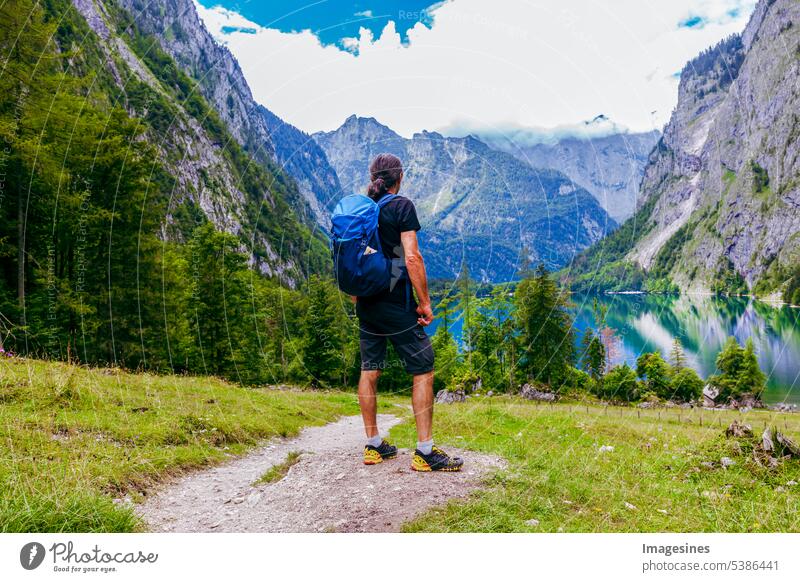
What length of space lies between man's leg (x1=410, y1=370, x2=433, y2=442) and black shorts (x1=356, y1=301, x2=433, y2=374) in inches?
3.3

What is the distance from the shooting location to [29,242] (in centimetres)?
2153

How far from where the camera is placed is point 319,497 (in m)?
4.62

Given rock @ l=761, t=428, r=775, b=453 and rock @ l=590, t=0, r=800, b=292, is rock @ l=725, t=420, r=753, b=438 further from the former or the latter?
rock @ l=590, t=0, r=800, b=292

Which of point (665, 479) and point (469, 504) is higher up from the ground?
point (469, 504)

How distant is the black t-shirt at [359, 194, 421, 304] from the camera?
A: 484 centimetres

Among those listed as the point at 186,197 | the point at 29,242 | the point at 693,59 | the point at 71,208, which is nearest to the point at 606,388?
the point at 693,59

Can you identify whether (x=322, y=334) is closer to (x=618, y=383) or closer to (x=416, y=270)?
(x=618, y=383)

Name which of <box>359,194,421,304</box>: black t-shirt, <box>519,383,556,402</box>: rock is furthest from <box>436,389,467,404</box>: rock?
<box>359,194,421,304</box>: black t-shirt

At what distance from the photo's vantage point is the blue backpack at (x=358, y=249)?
15.2ft

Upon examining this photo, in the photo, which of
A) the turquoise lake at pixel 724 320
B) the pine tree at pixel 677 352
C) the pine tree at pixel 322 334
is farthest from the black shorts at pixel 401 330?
the pine tree at pixel 322 334

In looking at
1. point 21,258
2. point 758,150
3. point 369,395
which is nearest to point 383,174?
point 369,395

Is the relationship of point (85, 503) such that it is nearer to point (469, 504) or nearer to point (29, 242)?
point (469, 504)
